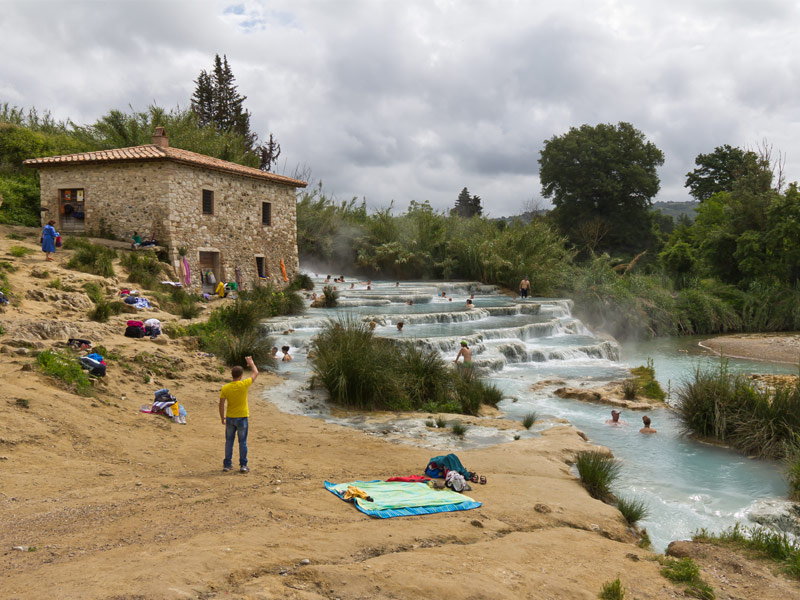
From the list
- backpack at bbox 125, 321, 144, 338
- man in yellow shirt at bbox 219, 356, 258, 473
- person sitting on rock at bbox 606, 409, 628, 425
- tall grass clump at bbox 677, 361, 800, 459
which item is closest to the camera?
man in yellow shirt at bbox 219, 356, 258, 473

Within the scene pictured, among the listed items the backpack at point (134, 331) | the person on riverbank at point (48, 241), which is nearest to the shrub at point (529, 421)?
the backpack at point (134, 331)

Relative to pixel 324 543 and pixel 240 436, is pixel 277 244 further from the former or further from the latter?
pixel 324 543

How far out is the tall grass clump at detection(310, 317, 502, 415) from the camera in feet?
37.7

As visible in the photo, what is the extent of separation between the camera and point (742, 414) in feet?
32.3

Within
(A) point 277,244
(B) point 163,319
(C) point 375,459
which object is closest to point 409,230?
(A) point 277,244

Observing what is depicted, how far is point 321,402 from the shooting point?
38.1ft

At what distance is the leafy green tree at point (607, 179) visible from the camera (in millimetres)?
45969

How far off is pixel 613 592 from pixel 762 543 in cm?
232

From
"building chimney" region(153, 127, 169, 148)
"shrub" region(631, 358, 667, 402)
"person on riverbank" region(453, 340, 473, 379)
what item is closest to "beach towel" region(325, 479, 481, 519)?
"person on riverbank" region(453, 340, 473, 379)

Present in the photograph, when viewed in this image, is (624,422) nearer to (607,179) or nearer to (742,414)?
(742,414)

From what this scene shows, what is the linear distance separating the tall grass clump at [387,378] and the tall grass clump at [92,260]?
27.8 ft

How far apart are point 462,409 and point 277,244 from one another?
56.2 ft

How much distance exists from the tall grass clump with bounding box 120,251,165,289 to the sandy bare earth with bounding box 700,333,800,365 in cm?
1843

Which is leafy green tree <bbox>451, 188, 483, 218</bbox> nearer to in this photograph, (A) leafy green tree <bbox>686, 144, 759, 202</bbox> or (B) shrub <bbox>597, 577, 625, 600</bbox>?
(A) leafy green tree <bbox>686, 144, 759, 202</bbox>
